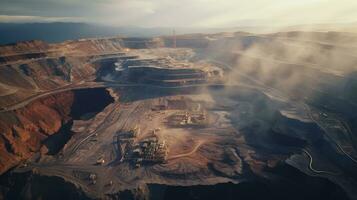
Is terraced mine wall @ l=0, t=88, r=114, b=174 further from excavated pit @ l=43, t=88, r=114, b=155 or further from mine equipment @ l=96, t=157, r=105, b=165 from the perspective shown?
mine equipment @ l=96, t=157, r=105, b=165

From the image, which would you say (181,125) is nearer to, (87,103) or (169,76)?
(169,76)

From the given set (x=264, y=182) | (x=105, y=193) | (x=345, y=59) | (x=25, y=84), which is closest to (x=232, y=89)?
(x=345, y=59)

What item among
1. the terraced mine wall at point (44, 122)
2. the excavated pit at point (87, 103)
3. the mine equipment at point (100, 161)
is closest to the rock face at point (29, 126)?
the terraced mine wall at point (44, 122)

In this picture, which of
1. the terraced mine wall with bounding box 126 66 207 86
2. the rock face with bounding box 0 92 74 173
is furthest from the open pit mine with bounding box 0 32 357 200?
the terraced mine wall with bounding box 126 66 207 86

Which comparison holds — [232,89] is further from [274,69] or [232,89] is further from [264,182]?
[264,182]

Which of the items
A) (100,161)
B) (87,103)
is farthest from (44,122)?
(100,161)

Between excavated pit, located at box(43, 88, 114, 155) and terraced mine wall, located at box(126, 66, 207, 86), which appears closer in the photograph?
excavated pit, located at box(43, 88, 114, 155)
